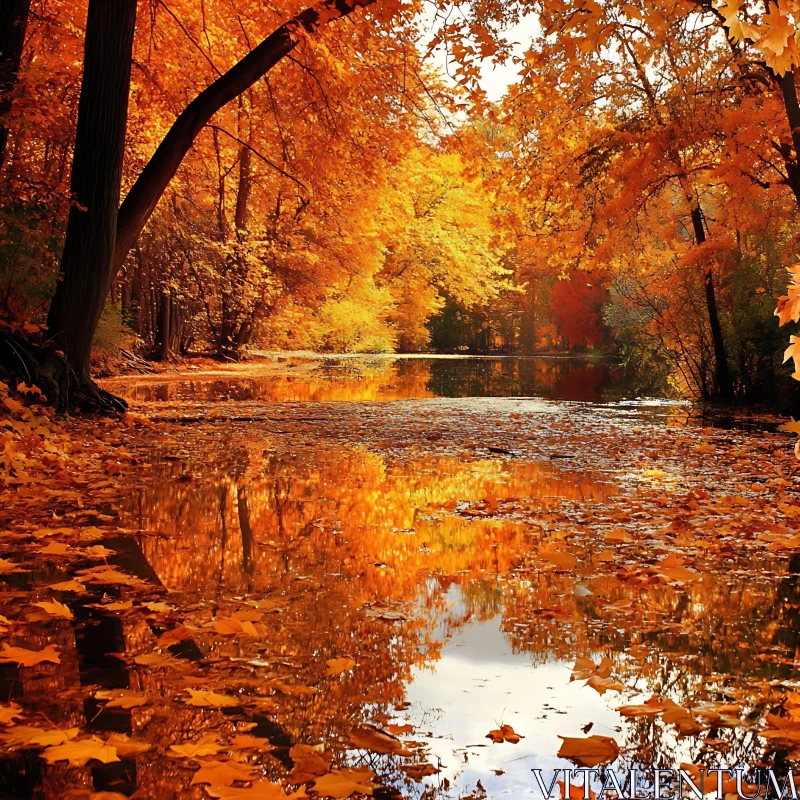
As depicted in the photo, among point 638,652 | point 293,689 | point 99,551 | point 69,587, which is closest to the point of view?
point 293,689

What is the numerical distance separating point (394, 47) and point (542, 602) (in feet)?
38.4

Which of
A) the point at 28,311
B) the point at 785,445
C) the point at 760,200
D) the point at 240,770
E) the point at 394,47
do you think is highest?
the point at 394,47

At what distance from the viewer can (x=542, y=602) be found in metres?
3.55

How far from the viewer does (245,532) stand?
4781 millimetres

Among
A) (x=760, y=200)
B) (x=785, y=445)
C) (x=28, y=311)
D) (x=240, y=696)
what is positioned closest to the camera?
(x=240, y=696)

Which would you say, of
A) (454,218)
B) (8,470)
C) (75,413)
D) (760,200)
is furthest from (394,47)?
(454,218)

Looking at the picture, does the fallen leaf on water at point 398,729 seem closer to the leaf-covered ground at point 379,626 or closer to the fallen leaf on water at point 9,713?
the leaf-covered ground at point 379,626

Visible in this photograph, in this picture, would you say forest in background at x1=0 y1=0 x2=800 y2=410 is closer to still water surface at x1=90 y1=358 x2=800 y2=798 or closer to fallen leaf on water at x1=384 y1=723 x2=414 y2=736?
still water surface at x1=90 y1=358 x2=800 y2=798

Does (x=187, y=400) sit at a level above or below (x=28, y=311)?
below

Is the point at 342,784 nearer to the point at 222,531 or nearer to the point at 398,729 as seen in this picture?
the point at 398,729

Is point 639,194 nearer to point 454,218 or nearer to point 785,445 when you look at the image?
point 785,445

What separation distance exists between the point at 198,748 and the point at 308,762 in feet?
0.94

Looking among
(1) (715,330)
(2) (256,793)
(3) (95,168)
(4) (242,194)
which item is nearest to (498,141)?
(1) (715,330)

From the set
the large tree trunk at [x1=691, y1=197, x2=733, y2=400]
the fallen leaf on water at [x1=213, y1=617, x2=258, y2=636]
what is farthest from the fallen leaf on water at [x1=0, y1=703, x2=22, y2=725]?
the large tree trunk at [x1=691, y1=197, x2=733, y2=400]
